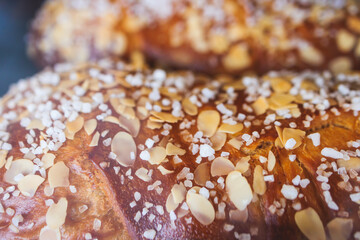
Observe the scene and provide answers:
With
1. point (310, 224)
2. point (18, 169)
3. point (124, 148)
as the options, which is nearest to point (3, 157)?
point (18, 169)

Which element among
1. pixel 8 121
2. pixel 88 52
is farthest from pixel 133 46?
pixel 8 121

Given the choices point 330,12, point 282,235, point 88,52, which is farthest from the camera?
point 88,52

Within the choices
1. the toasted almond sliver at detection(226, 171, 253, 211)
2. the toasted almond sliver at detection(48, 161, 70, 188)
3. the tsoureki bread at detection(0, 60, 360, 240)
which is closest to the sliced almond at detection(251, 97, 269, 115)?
the tsoureki bread at detection(0, 60, 360, 240)

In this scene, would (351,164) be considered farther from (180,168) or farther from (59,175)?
(59,175)

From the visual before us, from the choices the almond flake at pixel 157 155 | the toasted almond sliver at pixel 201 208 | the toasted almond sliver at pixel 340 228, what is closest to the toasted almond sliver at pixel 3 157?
the almond flake at pixel 157 155

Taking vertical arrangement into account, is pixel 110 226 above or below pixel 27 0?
below

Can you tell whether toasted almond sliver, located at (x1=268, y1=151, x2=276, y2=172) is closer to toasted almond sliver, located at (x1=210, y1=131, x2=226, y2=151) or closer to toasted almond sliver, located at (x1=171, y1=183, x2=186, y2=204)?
toasted almond sliver, located at (x1=210, y1=131, x2=226, y2=151)

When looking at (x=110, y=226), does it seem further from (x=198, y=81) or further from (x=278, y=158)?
(x=198, y=81)

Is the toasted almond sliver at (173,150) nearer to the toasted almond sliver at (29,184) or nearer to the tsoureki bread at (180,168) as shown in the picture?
the tsoureki bread at (180,168)
